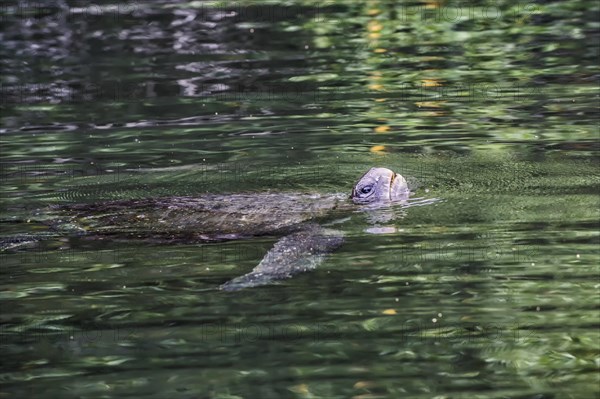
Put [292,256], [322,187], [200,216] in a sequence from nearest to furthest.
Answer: [292,256] < [200,216] < [322,187]

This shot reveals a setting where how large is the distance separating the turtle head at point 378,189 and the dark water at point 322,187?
213 millimetres

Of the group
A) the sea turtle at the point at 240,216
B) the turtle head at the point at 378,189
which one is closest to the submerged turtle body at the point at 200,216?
the sea turtle at the point at 240,216

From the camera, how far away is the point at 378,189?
8.07 metres

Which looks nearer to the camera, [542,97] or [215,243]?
[215,243]

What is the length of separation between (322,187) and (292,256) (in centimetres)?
168

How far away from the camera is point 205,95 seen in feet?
41.5

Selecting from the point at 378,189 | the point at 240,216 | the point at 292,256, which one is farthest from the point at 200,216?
the point at 378,189

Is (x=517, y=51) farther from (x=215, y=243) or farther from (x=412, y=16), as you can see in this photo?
(x=215, y=243)

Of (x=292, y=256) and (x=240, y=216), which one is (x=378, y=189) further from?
(x=292, y=256)

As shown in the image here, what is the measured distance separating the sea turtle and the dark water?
5.1 inches

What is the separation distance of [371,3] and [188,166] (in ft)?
27.6

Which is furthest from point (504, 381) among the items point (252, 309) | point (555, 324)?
point (252, 309)

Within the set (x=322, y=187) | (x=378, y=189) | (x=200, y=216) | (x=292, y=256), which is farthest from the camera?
(x=322, y=187)

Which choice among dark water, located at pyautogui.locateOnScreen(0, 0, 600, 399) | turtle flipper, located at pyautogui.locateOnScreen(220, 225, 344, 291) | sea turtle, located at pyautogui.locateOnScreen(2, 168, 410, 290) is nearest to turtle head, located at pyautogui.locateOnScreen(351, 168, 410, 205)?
sea turtle, located at pyautogui.locateOnScreen(2, 168, 410, 290)
